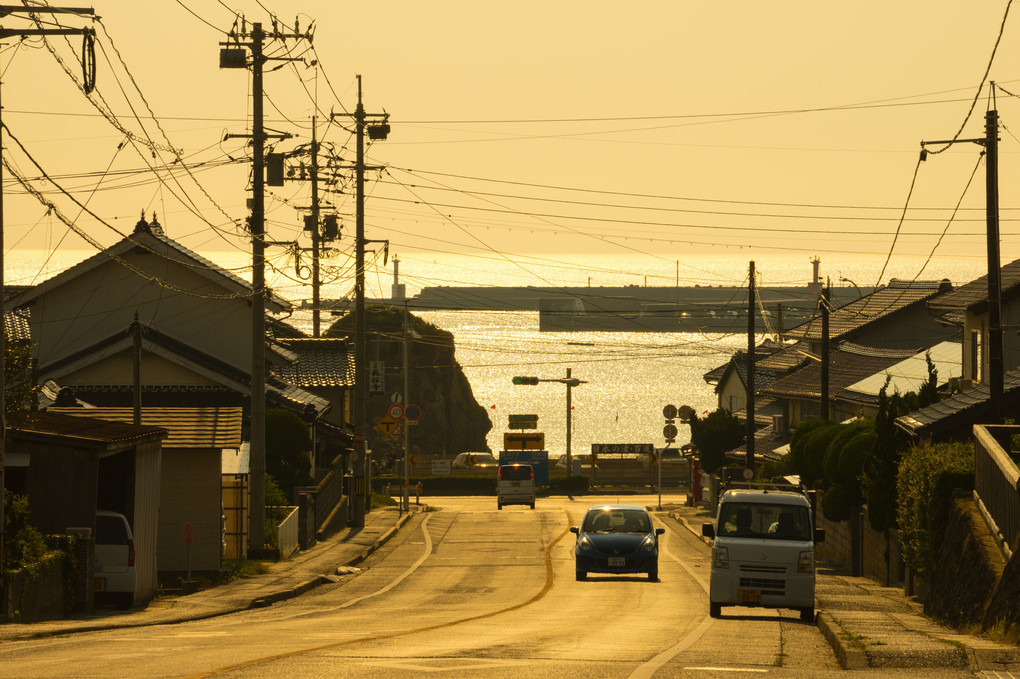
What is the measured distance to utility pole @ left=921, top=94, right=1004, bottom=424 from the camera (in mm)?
27469

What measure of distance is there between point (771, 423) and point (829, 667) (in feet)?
179

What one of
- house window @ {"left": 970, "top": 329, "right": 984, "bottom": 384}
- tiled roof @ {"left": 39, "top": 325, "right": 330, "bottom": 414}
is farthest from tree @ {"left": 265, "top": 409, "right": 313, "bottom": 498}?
house window @ {"left": 970, "top": 329, "right": 984, "bottom": 384}

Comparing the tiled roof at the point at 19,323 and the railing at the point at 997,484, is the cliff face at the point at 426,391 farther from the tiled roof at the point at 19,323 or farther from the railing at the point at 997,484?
the railing at the point at 997,484

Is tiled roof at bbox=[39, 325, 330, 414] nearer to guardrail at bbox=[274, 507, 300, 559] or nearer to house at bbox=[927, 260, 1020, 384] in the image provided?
guardrail at bbox=[274, 507, 300, 559]

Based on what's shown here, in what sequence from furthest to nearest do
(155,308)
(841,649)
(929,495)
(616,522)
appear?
(155,308) → (616,522) → (929,495) → (841,649)

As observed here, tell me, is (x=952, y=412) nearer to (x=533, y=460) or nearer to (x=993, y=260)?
(x=993, y=260)

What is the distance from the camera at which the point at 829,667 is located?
14.2 meters

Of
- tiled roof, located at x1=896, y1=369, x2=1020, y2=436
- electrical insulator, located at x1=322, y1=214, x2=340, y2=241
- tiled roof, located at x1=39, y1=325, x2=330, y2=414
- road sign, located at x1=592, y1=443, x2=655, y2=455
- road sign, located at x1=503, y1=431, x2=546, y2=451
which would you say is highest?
electrical insulator, located at x1=322, y1=214, x2=340, y2=241

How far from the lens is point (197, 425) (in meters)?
30.8

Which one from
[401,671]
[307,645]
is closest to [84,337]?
[307,645]

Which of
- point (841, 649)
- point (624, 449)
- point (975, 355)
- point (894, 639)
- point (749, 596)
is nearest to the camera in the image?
point (841, 649)

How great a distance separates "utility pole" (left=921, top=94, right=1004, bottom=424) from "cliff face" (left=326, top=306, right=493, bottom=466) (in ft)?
230

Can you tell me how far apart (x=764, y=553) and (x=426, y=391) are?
86610 millimetres

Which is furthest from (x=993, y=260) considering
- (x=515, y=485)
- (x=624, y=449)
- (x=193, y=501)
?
(x=624, y=449)
